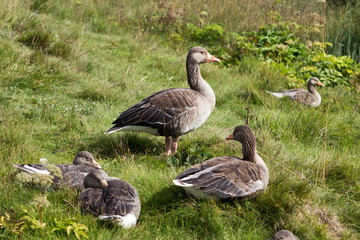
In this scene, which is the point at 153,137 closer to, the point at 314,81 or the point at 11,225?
the point at 11,225

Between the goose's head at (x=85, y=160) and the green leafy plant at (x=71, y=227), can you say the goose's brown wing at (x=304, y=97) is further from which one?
the green leafy plant at (x=71, y=227)

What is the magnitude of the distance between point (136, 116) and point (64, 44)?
4.83 m

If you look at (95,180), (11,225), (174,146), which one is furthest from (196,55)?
(11,225)

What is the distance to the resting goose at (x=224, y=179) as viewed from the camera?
5.08 m

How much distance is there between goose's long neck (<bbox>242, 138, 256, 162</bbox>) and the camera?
18.7 ft

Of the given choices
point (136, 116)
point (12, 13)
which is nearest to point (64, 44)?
point (12, 13)

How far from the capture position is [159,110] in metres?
7.11

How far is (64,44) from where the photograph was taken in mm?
11094

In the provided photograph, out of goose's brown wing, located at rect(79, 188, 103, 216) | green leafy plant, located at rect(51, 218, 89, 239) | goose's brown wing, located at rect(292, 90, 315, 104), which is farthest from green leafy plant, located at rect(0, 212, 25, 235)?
goose's brown wing, located at rect(292, 90, 315, 104)

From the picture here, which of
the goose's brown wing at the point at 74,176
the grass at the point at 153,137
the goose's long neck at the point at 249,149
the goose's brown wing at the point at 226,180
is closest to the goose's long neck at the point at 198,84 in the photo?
the grass at the point at 153,137

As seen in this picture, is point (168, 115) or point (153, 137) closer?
point (168, 115)

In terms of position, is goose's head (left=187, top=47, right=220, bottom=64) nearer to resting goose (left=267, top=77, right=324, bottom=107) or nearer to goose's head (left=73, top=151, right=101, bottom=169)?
resting goose (left=267, top=77, right=324, bottom=107)

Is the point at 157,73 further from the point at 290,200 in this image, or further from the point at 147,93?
the point at 290,200

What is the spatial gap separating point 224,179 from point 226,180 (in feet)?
0.08
